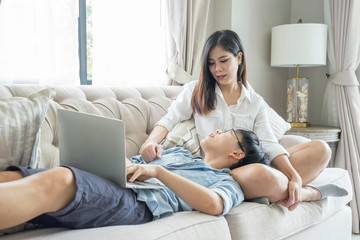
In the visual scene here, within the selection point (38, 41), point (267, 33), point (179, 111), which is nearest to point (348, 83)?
point (267, 33)

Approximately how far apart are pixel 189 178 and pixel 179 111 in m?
0.63

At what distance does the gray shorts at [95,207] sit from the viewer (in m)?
1.02

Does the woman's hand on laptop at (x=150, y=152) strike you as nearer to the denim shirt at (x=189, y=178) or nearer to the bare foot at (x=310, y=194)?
the denim shirt at (x=189, y=178)

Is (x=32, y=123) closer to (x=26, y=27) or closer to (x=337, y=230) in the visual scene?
(x=26, y=27)

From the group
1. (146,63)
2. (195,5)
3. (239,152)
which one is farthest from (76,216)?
(195,5)

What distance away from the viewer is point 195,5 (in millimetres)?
2699

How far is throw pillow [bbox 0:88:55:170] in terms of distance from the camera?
1194mm

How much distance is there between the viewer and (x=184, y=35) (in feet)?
8.71

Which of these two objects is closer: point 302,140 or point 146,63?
point 302,140

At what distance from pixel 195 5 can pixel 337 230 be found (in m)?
1.78

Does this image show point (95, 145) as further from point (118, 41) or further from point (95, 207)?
point (118, 41)

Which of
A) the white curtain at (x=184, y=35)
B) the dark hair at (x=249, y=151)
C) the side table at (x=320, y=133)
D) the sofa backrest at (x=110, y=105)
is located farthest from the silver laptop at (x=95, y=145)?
the side table at (x=320, y=133)

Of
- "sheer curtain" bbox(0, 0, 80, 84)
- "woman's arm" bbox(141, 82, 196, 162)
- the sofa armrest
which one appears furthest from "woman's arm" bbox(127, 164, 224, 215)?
"sheer curtain" bbox(0, 0, 80, 84)

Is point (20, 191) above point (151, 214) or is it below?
above
